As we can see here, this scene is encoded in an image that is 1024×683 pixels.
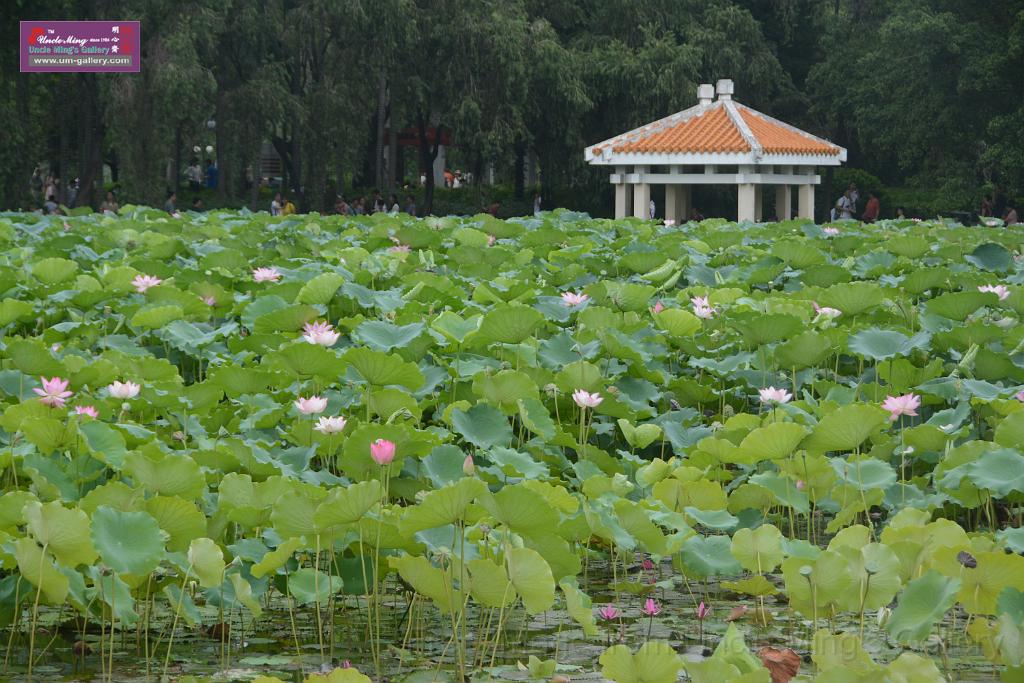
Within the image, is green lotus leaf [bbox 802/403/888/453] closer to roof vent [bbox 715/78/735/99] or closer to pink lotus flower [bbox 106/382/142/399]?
pink lotus flower [bbox 106/382/142/399]

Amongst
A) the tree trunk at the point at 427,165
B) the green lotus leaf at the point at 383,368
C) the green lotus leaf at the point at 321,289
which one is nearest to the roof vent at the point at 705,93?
the tree trunk at the point at 427,165

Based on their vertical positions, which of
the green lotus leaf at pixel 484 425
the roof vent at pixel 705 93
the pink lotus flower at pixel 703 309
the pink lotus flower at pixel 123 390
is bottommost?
the green lotus leaf at pixel 484 425

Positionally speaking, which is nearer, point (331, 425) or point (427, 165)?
point (331, 425)

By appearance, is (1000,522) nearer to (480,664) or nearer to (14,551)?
(480,664)

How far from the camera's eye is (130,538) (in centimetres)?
227

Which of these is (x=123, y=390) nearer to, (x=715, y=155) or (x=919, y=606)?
(x=919, y=606)

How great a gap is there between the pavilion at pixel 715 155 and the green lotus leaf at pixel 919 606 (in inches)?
703

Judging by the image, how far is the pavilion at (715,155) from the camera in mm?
20328

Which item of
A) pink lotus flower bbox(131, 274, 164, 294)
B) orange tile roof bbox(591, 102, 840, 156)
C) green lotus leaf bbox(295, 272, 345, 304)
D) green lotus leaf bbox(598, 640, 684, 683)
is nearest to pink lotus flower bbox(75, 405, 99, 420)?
green lotus leaf bbox(295, 272, 345, 304)

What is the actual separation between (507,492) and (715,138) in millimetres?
18759

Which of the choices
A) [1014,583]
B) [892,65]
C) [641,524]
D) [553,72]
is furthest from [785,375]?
[892,65]

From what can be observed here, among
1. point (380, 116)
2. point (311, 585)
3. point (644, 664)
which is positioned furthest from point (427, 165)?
point (644, 664)

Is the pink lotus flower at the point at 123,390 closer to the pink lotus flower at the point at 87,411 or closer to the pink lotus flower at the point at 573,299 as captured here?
the pink lotus flower at the point at 87,411

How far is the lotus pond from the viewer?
230 centimetres
